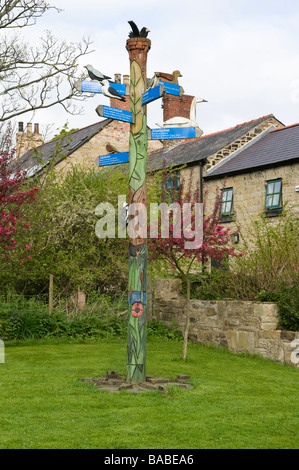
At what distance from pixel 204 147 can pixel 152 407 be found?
19.4 meters

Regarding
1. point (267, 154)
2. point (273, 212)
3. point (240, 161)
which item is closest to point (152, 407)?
point (273, 212)

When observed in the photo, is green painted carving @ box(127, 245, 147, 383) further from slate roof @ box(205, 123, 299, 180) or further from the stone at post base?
slate roof @ box(205, 123, 299, 180)

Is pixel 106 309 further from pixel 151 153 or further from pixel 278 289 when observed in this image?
pixel 151 153

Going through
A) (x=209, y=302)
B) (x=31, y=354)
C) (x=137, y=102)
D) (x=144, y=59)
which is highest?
(x=144, y=59)

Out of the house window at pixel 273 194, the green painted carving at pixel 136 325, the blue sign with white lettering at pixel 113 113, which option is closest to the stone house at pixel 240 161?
the house window at pixel 273 194

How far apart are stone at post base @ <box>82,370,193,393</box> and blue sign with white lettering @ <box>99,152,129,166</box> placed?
125 inches

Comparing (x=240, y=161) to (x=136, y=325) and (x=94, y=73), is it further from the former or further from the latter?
(x=136, y=325)

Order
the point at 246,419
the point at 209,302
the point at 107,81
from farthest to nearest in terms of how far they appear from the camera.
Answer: the point at 209,302 → the point at 107,81 → the point at 246,419

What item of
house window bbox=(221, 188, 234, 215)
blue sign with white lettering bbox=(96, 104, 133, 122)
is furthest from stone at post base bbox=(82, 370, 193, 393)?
house window bbox=(221, 188, 234, 215)

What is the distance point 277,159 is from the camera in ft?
66.3

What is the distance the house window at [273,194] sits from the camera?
20188 mm
